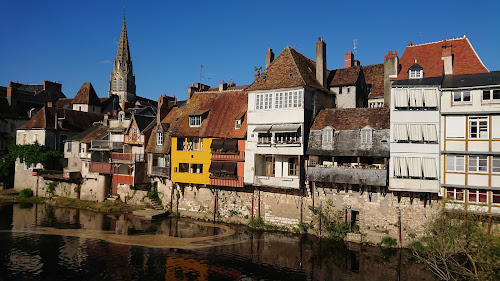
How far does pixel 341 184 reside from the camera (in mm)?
34188

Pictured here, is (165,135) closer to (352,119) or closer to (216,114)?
(216,114)

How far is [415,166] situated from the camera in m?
30.7

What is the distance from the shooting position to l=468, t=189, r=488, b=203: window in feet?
93.7

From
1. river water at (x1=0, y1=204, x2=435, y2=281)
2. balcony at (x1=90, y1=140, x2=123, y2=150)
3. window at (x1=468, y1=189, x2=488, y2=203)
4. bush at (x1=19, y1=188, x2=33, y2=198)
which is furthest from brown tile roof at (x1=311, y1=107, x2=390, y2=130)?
bush at (x1=19, y1=188, x2=33, y2=198)

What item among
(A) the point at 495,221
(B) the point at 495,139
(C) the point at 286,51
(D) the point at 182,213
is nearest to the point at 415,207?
(A) the point at 495,221

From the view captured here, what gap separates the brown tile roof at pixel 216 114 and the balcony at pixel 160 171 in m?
4.47

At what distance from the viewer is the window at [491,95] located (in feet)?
93.6

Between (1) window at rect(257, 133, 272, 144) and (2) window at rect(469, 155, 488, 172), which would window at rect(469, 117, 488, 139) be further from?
(1) window at rect(257, 133, 272, 144)

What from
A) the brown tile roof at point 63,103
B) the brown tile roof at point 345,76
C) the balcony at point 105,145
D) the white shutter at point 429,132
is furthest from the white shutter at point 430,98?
the brown tile roof at point 63,103

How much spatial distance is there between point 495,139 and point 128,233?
3200cm

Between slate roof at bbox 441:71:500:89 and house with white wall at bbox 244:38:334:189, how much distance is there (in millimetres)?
11616

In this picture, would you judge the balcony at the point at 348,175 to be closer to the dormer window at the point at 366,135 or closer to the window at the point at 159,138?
the dormer window at the point at 366,135

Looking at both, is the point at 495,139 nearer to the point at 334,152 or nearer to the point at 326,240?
the point at 334,152

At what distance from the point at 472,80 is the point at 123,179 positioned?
126 ft
